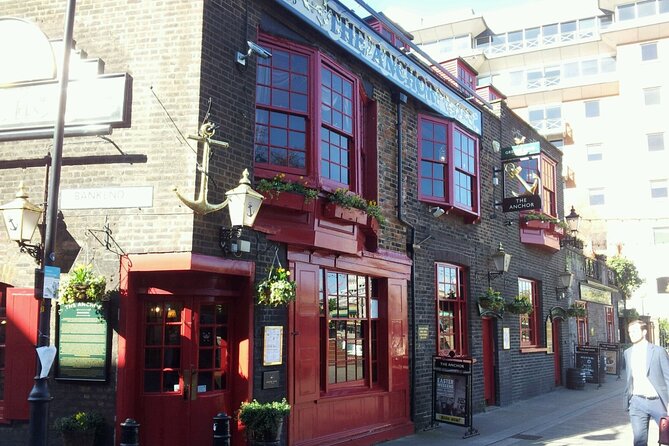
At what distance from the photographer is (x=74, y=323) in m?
8.07

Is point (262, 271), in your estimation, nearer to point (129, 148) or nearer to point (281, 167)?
point (281, 167)

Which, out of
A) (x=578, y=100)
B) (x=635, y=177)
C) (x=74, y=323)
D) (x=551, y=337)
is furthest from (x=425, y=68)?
(x=578, y=100)

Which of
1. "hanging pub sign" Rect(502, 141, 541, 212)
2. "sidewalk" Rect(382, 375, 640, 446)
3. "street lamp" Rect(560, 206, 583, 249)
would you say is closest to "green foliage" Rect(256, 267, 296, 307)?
"sidewalk" Rect(382, 375, 640, 446)

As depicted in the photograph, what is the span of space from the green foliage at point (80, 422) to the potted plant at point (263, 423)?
174cm

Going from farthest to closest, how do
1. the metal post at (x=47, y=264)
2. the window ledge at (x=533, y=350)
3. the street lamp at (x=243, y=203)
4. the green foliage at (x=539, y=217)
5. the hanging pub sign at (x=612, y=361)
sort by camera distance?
the hanging pub sign at (x=612, y=361) → the green foliage at (x=539, y=217) → the window ledge at (x=533, y=350) → the street lamp at (x=243, y=203) → the metal post at (x=47, y=264)

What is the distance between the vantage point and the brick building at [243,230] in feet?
26.5

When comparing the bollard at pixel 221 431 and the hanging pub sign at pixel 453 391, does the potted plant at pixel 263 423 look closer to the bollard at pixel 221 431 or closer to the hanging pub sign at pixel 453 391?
the bollard at pixel 221 431

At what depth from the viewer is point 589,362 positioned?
20.1 m

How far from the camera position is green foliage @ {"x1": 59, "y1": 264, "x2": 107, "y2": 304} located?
7.78m

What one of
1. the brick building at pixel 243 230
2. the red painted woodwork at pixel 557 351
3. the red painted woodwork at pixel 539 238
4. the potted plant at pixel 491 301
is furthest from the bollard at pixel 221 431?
the red painted woodwork at pixel 557 351

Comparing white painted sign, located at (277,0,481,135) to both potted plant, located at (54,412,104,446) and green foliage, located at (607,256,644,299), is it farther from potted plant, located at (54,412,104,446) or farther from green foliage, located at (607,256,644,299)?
green foliage, located at (607,256,644,299)

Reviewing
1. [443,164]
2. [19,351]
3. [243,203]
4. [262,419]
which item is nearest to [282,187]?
[243,203]

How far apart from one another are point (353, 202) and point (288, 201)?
1.33 metres

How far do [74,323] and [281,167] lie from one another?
135 inches
